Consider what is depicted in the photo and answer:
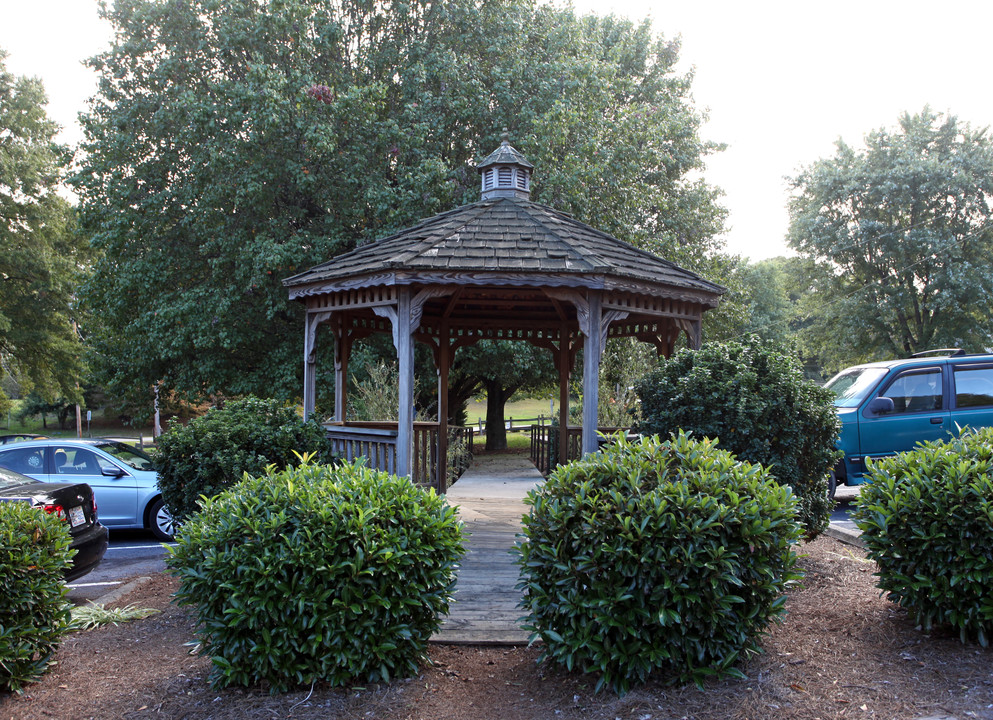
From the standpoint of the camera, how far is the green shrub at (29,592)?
4219 mm

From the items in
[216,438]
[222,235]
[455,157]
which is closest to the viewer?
[216,438]

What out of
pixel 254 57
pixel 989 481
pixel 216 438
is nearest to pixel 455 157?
pixel 254 57

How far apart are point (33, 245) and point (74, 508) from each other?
20.8m

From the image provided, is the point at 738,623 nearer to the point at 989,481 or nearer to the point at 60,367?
the point at 989,481

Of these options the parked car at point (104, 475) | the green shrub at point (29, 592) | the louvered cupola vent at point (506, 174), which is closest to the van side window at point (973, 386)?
the louvered cupola vent at point (506, 174)

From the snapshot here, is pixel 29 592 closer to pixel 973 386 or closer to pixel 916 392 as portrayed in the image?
pixel 916 392

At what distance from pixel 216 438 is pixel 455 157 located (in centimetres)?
1001

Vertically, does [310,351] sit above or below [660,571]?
above

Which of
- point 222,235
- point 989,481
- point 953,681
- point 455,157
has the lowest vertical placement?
point 953,681

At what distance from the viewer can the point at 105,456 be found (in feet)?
31.8

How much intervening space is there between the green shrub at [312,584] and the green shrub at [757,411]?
2778 mm

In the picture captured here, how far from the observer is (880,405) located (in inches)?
386

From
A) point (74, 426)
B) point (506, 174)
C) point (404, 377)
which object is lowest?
point (74, 426)

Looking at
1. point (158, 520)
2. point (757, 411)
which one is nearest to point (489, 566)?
point (757, 411)
